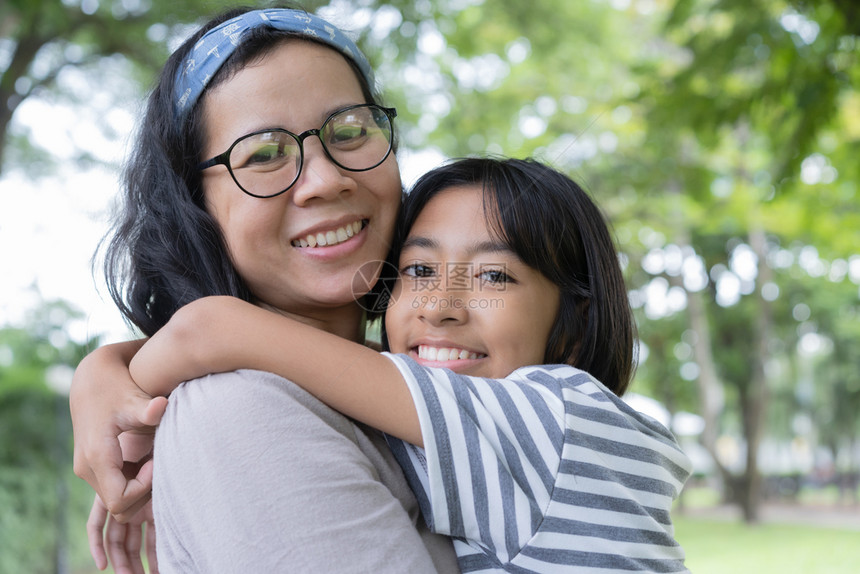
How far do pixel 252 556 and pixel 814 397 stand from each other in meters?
20.6

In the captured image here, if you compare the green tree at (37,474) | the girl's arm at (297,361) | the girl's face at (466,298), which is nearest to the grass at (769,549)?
the green tree at (37,474)

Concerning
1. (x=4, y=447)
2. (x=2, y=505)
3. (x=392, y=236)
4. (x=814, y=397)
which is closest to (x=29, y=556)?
(x=2, y=505)

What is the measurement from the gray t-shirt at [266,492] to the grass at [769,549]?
9764 mm

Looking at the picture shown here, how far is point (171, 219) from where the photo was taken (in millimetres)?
1355

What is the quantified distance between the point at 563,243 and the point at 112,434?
911 millimetres

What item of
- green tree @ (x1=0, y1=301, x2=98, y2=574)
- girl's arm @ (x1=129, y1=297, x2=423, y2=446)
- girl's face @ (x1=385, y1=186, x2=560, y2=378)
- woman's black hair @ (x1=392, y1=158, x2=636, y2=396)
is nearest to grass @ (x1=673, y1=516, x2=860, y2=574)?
green tree @ (x1=0, y1=301, x2=98, y2=574)

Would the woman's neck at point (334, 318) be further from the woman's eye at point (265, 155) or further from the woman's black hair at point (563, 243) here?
the woman's eye at point (265, 155)

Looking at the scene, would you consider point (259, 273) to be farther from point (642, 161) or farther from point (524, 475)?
point (642, 161)

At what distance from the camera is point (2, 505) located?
25.0ft

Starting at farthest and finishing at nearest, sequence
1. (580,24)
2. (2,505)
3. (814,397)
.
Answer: (814,397) → (580,24) → (2,505)

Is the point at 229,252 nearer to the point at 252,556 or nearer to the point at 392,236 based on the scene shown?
the point at 392,236

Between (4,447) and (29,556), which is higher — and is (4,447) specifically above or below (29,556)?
above

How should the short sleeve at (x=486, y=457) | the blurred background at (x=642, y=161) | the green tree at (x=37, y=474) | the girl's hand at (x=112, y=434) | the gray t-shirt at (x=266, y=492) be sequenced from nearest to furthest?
the gray t-shirt at (x=266, y=492) < the short sleeve at (x=486, y=457) < the girl's hand at (x=112, y=434) < the blurred background at (x=642, y=161) < the green tree at (x=37, y=474)

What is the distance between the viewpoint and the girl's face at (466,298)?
1429mm
